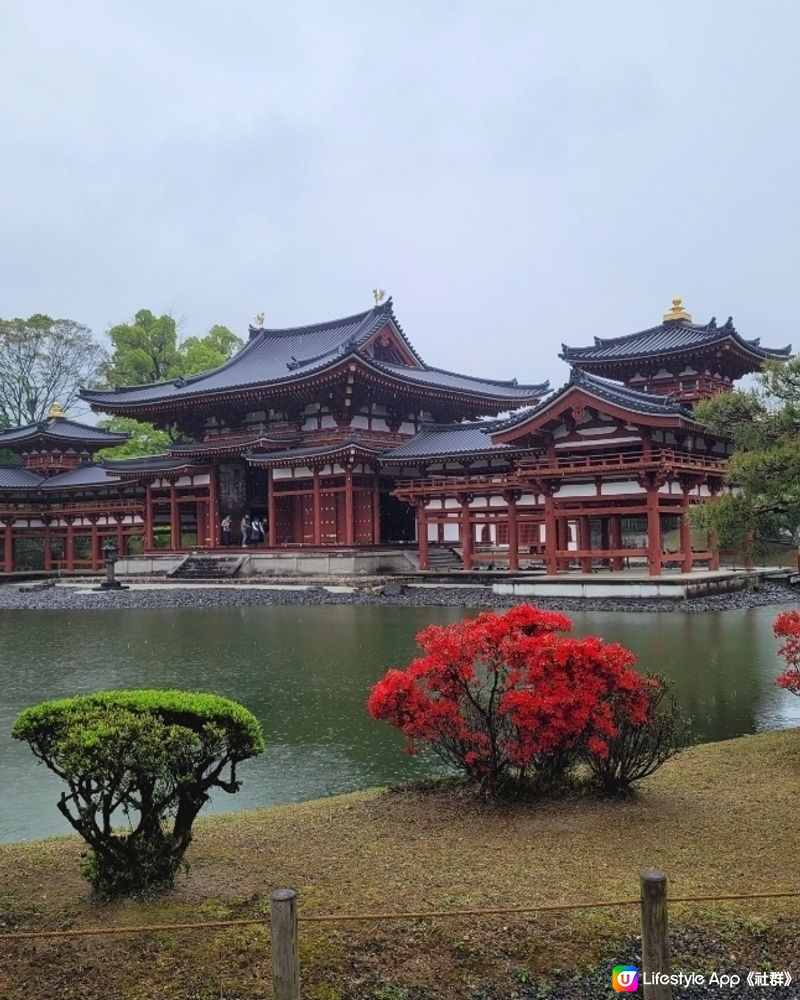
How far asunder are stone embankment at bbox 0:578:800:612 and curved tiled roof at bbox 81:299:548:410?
31.1ft

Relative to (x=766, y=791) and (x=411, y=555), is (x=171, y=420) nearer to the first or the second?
(x=411, y=555)

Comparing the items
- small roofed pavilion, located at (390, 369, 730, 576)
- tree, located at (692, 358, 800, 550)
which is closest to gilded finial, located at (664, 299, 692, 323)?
small roofed pavilion, located at (390, 369, 730, 576)

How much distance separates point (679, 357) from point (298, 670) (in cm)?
2399

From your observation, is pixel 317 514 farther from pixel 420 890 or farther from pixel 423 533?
pixel 420 890

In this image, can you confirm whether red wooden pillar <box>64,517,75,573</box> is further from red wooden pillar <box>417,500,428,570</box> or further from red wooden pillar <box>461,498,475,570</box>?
red wooden pillar <box>461,498,475,570</box>

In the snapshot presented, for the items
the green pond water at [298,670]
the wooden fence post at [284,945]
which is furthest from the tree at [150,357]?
the wooden fence post at [284,945]

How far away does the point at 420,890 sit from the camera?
17.1 ft

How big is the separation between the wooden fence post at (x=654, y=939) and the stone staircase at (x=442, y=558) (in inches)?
1194

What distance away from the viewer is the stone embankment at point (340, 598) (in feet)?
78.7

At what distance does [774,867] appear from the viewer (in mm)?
5496

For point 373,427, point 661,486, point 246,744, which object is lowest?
point 246,744

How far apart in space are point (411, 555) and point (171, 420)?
14998 mm

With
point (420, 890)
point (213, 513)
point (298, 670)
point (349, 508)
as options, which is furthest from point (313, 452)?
point (420, 890)

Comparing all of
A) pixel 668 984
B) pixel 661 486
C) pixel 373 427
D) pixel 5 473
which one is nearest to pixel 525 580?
pixel 661 486
